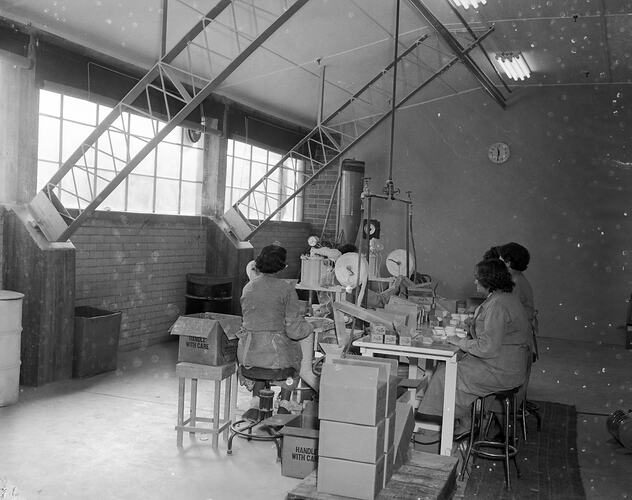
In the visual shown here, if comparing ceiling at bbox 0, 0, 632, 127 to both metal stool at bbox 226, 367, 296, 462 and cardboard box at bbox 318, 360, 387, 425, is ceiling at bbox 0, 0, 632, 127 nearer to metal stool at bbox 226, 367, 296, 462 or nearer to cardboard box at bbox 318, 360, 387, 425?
metal stool at bbox 226, 367, 296, 462

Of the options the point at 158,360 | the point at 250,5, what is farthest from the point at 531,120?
the point at 158,360

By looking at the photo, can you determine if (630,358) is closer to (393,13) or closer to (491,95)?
(491,95)

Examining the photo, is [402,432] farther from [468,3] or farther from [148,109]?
[148,109]

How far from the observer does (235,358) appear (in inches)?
213

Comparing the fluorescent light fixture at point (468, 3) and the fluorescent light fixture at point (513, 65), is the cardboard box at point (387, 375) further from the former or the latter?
the fluorescent light fixture at point (513, 65)

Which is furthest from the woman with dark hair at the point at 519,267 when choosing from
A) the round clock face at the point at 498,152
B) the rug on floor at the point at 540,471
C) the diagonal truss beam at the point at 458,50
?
the round clock face at the point at 498,152

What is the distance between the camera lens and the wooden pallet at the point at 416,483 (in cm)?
305

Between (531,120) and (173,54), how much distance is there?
6.84 meters

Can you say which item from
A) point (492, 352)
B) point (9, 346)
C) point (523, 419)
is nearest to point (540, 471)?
point (523, 419)

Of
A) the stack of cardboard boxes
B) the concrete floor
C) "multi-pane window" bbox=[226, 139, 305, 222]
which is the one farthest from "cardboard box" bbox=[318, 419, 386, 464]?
"multi-pane window" bbox=[226, 139, 305, 222]

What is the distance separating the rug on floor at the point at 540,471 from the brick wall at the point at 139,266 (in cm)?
455

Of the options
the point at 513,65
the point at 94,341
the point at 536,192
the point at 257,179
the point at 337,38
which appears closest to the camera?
the point at 94,341

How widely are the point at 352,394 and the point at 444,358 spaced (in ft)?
6.66

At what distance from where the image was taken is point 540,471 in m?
5.11
